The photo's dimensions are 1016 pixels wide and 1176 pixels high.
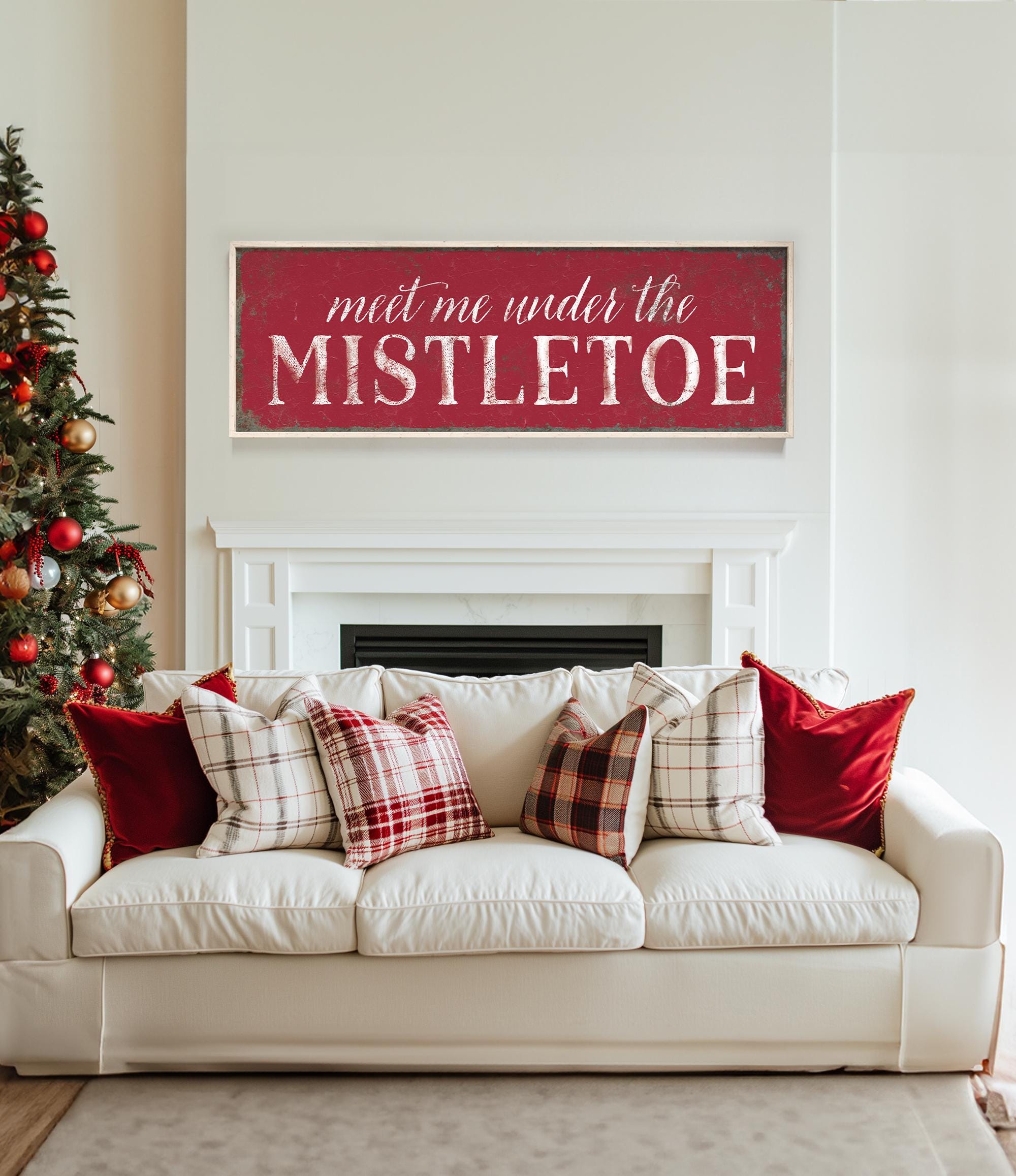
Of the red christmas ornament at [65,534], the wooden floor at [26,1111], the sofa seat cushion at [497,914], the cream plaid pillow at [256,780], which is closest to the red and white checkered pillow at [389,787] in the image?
the cream plaid pillow at [256,780]

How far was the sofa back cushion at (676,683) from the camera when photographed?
8.69 ft

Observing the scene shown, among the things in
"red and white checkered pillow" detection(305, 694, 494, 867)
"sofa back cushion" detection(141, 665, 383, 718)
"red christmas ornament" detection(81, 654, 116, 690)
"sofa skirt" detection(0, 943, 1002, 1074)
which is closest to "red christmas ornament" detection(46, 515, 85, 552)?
"red christmas ornament" detection(81, 654, 116, 690)

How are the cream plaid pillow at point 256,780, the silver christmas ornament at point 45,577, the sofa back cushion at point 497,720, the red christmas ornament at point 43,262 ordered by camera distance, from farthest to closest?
the red christmas ornament at point 43,262
the silver christmas ornament at point 45,577
the sofa back cushion at point 497,720
the cream plaid pillow at point 256,780

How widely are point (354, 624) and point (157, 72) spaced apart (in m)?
2.20

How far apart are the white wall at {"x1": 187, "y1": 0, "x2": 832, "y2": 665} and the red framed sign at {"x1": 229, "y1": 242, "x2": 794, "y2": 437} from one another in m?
0.08

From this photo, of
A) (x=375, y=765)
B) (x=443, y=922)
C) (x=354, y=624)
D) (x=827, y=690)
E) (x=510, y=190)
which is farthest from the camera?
(x=354, y=624)

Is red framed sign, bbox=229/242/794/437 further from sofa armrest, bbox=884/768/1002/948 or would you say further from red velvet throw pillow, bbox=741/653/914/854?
sofa armrest, bbox=884/768/1002/948

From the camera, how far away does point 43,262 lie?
3.17m

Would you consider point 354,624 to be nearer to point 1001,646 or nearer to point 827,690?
point 827,690

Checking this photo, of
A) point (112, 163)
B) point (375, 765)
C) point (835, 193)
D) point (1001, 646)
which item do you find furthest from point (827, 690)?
point (112, 163)

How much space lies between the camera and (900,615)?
3.81 meters

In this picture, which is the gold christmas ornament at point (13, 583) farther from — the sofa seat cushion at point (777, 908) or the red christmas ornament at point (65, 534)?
the sofa seat cushion at point (777, 908)

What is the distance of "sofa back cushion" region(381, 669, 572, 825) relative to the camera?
2.58 metres

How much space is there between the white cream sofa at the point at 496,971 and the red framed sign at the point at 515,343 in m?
1.97
